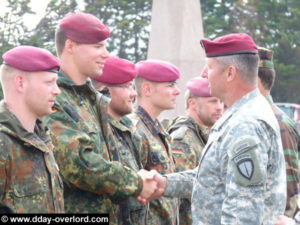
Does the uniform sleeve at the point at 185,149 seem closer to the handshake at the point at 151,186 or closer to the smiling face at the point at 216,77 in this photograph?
the handshake at the point at 151,186

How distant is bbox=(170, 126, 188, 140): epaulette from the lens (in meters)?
6.17

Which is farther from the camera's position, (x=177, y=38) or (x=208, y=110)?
(x=177, y=38)

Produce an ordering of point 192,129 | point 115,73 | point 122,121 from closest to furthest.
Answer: point 122,121, point 115,73, point 192,129

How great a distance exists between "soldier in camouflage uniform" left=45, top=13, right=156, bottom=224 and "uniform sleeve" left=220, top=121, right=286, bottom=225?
1036mm

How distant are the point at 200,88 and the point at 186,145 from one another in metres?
0.93

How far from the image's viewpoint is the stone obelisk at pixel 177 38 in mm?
10305

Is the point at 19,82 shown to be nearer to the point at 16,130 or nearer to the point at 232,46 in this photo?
the point at 16,130

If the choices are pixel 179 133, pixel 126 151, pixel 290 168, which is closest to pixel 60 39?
pixel 126 151

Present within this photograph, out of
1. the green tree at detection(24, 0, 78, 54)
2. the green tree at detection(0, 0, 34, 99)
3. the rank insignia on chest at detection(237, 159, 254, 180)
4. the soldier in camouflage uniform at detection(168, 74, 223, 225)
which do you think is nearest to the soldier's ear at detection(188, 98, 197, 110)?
the soldier in camouflage uniform at detection(168, 74, 223, 225)

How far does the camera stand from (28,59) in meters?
3.53

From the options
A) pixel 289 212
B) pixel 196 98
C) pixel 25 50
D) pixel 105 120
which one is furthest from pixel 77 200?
pixel 196 98

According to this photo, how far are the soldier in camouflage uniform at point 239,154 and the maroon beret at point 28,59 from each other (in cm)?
101

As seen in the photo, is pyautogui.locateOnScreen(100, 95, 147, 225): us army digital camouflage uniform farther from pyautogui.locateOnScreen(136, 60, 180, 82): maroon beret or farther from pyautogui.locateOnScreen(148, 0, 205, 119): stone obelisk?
pyautogui.locateOnScreen(148, 0, 205, 119): stone obelisk

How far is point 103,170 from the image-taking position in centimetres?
407
